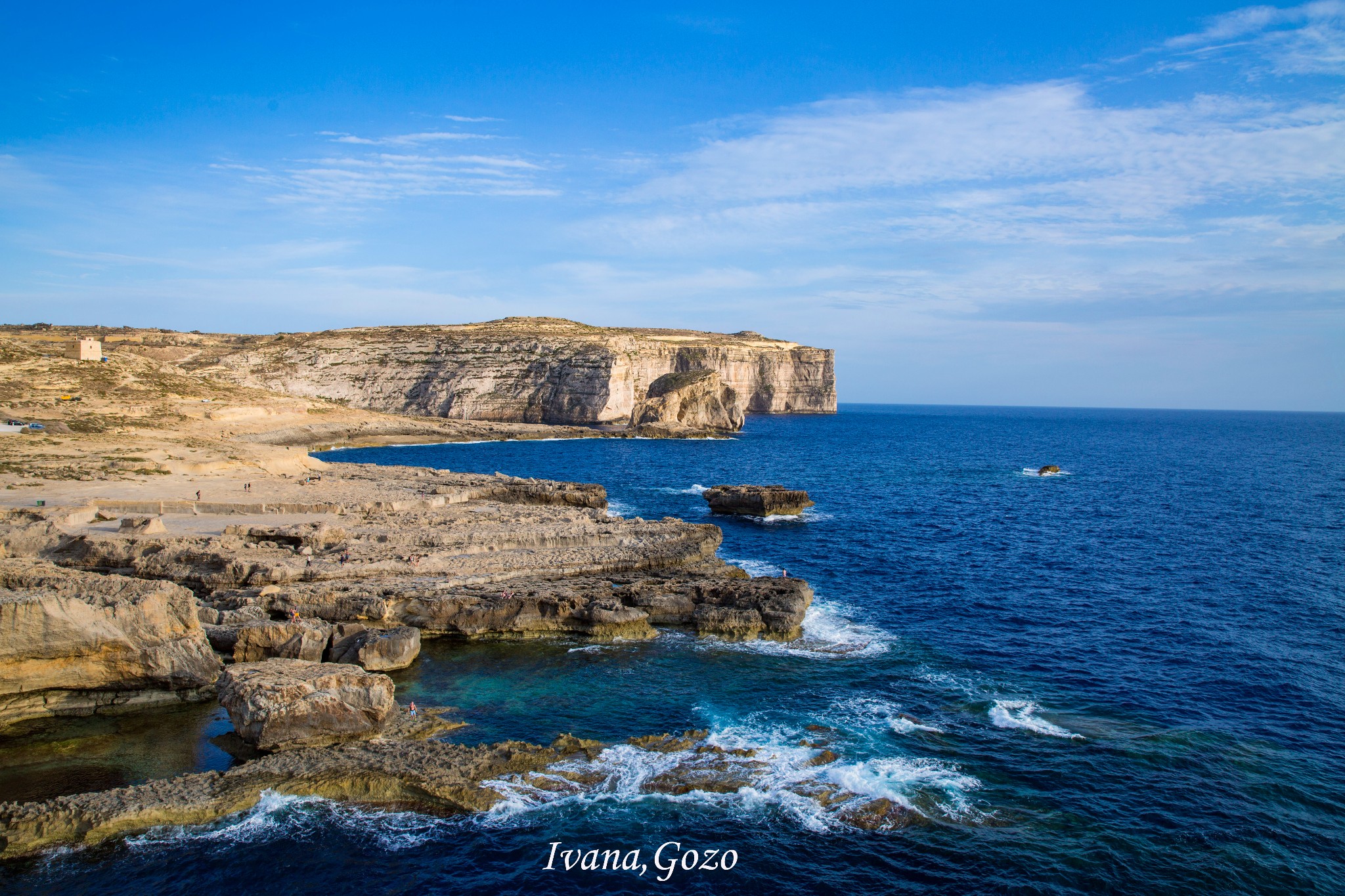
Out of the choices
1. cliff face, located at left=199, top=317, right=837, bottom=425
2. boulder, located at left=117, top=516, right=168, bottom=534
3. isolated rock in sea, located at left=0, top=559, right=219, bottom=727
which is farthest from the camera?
cliff face, located at left=199, top=317, right=837, bottom=425

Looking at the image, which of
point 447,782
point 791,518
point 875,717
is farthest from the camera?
Answer: point 791,518

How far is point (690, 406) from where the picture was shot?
122 m

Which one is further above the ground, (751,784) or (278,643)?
(278,643)

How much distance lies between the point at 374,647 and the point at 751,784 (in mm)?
12182

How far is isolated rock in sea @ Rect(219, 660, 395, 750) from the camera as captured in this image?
59.1 ft

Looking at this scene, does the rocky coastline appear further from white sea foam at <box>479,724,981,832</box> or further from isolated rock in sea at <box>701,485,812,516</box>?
isolated rock in sea at <box>701,485,812,516</box>

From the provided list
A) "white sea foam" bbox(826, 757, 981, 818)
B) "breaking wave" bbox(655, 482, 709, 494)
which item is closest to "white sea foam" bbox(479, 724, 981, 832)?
"white sea foam" bbox(826, 757, 981, 818)

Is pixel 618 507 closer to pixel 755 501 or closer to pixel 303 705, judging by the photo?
pixel 755 501

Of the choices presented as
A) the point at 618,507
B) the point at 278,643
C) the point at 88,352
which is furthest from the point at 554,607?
the point at 88,352

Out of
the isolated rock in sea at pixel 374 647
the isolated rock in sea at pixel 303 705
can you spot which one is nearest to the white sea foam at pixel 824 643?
the isolated rock in sea at pixel 374 647

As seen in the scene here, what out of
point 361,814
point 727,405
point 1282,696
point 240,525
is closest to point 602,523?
point 240,525

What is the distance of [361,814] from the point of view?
16.0m

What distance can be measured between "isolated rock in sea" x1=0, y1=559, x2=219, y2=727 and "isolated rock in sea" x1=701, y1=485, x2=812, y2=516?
116ft

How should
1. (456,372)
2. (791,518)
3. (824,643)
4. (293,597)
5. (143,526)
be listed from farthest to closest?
(456,372)
(791,518)
(143,526)
(824,643)
(293,597)
